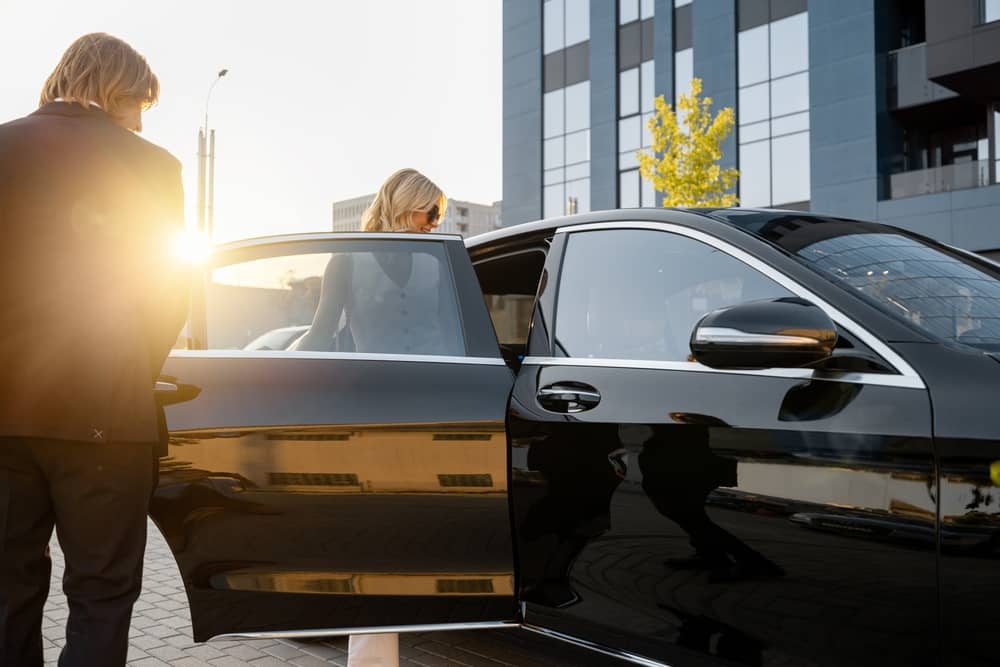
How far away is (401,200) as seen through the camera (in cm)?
385

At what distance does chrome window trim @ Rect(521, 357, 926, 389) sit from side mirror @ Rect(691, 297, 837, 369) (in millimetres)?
41

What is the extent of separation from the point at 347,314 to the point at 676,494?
1258 mm

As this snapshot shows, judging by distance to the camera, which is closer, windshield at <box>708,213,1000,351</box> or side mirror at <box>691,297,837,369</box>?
side mirror at <box>691,297,837,369</box>

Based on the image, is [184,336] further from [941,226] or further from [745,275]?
[941,226]

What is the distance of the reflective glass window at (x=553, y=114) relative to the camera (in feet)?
95.4

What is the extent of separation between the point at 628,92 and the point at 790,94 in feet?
18.5

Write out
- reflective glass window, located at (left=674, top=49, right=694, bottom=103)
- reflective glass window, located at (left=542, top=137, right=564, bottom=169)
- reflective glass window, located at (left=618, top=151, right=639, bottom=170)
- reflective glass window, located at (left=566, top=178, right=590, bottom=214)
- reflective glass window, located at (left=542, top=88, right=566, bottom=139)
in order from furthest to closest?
reflective glass window, located at (left=542, top=88, right=566, bottom=139) → reflective glass window, located at (left=542, top=137, right=564, bottom=169) → reflective glass window, located at (left=566, top=178, right=590, bottom=214) → reflective glass window, located at (left=618, top=151, right=639, bottom=170) → reflective glass window, located at (left=674, top=49, right=694, bottom=103)

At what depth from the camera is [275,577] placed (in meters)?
2.58

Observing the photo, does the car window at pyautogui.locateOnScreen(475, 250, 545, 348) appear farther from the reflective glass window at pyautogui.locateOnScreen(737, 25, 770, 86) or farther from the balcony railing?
the reflective glass window at pyautogui.locateOnScreen(737, 25, 770, 86)

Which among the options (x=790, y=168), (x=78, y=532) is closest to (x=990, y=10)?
(x=790, y=168)

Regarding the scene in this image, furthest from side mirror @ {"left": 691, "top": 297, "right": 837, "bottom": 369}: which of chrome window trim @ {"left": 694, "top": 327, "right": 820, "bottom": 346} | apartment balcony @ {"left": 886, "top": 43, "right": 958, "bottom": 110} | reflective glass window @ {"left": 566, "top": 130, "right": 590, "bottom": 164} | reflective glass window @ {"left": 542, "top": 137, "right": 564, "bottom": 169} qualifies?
reflective glass window @ {"left": 542, "top": 137, "right": 564, "bottom": 169}

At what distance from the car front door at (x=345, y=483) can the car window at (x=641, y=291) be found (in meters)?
0.29

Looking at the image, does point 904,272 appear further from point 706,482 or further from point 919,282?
point 706,482

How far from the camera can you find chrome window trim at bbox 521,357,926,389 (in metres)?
1.96
